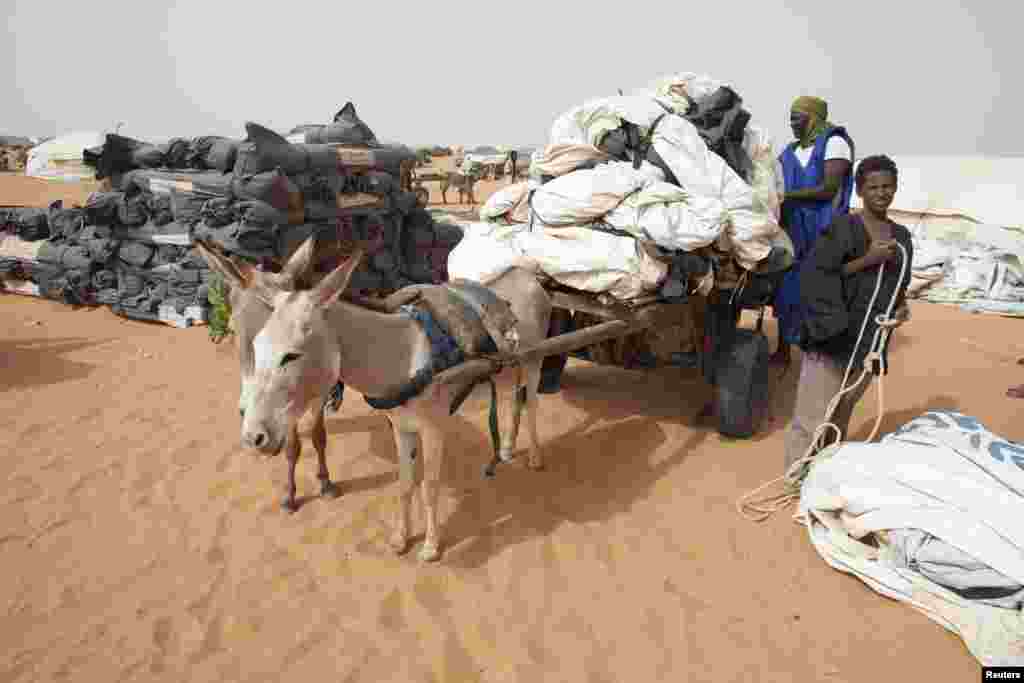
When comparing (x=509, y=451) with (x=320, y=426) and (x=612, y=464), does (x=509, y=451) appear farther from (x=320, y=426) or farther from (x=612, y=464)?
(x=320, y=426)

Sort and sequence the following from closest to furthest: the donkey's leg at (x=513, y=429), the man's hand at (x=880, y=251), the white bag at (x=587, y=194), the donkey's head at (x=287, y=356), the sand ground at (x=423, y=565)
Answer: the donkey's head at (x=287, y=356)
the sand ground at (x=423, y=565)
the man's hand at (x=880, y=251)
the white bag at (x=587, y=194)
the donkey's leg at (x=513, y=429)

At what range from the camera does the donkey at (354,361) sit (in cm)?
209

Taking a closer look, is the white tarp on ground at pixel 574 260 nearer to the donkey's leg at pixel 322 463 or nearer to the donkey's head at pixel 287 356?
the donkey's leg at pixel 322 463

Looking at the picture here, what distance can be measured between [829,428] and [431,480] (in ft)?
8.86

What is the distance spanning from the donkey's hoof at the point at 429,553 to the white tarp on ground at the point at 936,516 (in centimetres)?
216

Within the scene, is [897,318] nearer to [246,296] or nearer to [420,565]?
[420,565]

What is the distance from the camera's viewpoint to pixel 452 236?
9016mm

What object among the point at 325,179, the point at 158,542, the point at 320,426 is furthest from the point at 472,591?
the point at 325,179

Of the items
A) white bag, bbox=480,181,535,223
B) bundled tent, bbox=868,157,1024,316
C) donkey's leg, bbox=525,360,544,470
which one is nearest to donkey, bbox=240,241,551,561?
donkey's leg, bbox=525,360,544,470

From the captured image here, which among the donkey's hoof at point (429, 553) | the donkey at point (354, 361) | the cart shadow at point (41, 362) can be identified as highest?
the donkey at point (354, 361)

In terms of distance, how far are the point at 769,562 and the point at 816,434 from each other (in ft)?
3.03

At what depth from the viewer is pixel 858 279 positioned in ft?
10.7

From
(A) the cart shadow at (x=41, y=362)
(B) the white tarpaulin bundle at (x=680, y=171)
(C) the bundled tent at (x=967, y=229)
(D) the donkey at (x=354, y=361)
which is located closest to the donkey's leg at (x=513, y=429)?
(D) the donkey at (x=354, y=361)

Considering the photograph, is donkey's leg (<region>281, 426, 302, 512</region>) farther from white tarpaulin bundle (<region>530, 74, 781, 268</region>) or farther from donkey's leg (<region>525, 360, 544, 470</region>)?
white tarpaulin bundle (<region>530, 74, 781, 268</region>)
